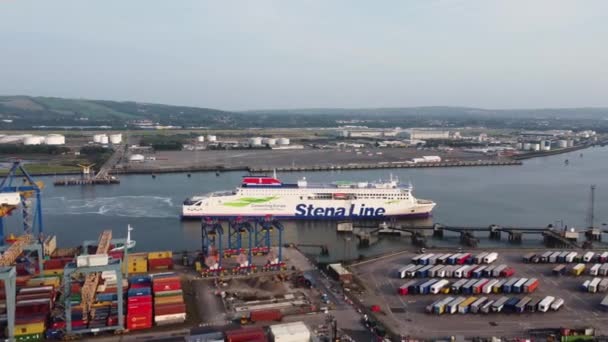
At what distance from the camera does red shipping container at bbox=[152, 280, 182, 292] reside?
13703mm

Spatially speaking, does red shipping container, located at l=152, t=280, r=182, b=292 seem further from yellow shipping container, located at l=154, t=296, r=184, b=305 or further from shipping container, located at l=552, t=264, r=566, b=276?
shipping container, located at l=552, t=264, r=566, b=276

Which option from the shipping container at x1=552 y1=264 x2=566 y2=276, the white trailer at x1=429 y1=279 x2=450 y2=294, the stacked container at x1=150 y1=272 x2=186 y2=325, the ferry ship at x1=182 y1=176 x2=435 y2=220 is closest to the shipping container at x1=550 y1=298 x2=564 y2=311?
the white trailer at x1=429 y1=279 x2=450 y2=294

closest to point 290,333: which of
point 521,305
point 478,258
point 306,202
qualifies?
point 521,305

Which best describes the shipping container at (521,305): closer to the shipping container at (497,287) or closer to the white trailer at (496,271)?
the shipping container at (497,287)

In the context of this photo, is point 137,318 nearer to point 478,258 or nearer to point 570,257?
point 478,258

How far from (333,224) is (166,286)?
1214 cm

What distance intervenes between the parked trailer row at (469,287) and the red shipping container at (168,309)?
588 centimetres

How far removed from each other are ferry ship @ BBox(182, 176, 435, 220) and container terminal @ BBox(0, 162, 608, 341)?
7.01 m

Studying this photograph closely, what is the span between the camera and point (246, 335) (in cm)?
1096

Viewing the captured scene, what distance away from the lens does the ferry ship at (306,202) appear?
25.2m

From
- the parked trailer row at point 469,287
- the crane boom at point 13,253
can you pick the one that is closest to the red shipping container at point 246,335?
the parked trailer row at point 469,287

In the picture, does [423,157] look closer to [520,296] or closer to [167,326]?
[520,296]

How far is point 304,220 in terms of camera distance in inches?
1005

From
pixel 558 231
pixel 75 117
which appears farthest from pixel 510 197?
pixel 75 117
